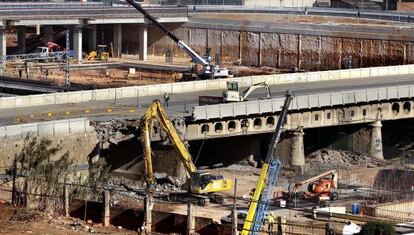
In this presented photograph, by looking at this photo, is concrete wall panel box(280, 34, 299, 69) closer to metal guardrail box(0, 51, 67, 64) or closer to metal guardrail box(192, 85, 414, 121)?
metal guardrail box(0, 51, 67, 64)

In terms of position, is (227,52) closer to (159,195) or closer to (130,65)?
(130,65)

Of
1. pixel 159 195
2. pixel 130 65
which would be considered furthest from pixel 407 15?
pixel 159 195

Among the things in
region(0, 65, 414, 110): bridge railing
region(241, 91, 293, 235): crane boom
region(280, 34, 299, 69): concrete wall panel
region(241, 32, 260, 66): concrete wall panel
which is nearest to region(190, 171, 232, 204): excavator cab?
region(241, 91, 293, 235): crane boom

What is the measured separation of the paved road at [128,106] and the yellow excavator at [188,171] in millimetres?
4954

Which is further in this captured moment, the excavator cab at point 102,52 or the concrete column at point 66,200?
the excavator cab at point 102,52

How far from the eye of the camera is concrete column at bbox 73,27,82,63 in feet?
330

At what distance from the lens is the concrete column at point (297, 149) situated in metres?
62.2

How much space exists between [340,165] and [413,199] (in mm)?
15825

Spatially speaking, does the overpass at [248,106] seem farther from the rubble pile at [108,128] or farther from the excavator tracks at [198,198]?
the excavator tracks at [198,198]

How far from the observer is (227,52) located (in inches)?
4158

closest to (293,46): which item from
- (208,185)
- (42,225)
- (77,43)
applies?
(77,43)

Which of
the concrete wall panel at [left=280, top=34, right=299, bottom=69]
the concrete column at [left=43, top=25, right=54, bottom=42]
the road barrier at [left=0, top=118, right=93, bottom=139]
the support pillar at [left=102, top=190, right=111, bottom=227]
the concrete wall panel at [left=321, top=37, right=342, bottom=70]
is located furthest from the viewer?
the concrete column at [left=43, top=25, right=54, bottom=42]

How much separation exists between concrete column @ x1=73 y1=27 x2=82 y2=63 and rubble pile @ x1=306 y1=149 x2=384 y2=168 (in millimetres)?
37819

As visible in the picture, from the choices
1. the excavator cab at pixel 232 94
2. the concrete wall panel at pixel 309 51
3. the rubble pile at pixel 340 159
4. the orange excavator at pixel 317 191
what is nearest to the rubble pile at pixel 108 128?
the excavator cab at pixel 232 94
